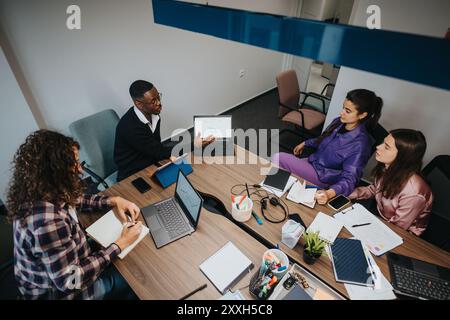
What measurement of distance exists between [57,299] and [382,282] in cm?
162

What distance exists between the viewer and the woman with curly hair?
1068 mm

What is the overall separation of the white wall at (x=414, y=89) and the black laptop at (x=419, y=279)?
1607mm

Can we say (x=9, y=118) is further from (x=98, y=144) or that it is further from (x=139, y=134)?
(x=139, y=134)

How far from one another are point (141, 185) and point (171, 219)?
41 centimetres

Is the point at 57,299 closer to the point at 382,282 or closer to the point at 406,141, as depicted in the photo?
the point at 382,282

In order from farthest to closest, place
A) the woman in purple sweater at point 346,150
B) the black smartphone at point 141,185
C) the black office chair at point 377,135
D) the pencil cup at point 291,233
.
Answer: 1. the black office chair at point 377,135
2. the woman in purple sweater at point 346,150
3. the black smartphone at point 141,185
4. the pencil cup at point 291,233

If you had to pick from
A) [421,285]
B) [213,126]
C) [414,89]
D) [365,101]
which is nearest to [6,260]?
[213,126]

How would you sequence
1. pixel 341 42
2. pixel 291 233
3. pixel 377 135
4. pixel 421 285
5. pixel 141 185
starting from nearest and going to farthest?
pixel 341 42, pixel 421 285, pixel 291 233, pixel 141 185, pixel 377 135

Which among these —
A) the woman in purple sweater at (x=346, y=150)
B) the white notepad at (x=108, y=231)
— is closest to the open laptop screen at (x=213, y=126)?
the woman in purple sweater at (x=346, y=150)

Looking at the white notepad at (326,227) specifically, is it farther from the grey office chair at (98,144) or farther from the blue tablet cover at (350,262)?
the grey office chair at (98,144)

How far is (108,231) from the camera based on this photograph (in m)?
1.46

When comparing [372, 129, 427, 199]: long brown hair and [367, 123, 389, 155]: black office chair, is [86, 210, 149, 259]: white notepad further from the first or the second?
[367, 123, 389, 155]: black office chair

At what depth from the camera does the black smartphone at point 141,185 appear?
5.69 ft
